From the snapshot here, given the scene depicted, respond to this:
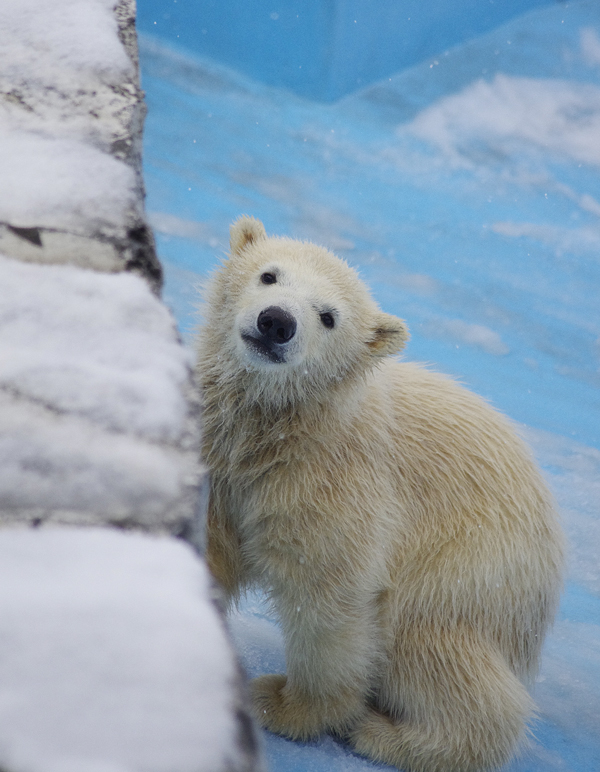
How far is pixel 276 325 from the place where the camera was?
207 cm

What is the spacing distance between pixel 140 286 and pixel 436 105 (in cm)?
875

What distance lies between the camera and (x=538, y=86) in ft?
31.6

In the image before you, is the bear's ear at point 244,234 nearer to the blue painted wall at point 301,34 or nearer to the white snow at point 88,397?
the white snow at point 88,397

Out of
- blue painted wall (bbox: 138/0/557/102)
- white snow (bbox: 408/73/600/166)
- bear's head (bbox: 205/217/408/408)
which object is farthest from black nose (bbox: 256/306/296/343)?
blue painted wall (bbox: 138/0/557/102)

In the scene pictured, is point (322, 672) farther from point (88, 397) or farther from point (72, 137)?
point (72, 137)

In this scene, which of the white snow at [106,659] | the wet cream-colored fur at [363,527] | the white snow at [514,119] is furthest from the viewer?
the white snow at [514,119]

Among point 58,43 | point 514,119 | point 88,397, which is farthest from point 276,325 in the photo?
point 514,119

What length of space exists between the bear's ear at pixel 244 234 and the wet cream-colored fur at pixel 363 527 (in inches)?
0.5

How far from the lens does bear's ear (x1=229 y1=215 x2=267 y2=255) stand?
2521mm

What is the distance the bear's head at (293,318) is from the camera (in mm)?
2137

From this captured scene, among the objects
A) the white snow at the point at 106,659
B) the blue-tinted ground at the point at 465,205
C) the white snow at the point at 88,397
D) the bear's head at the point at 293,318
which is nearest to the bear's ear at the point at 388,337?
the bear's head at the point at 293,318

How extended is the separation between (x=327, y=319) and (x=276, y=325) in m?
0.28

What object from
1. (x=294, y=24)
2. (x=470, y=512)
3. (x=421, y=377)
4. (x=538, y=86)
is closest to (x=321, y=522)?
(x=470, y=512)

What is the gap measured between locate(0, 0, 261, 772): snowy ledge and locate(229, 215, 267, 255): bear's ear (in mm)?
858
